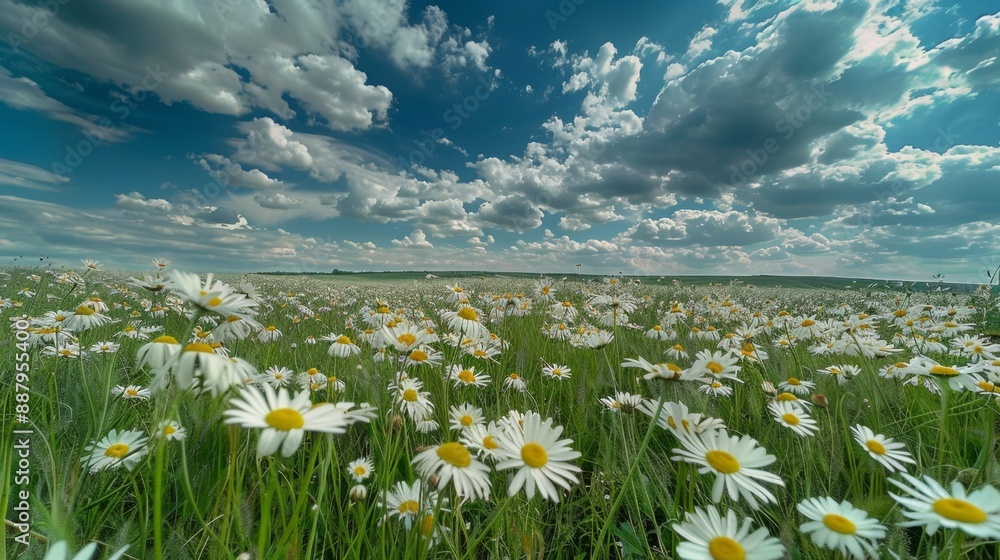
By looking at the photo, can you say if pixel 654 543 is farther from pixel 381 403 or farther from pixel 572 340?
pixel 572 340

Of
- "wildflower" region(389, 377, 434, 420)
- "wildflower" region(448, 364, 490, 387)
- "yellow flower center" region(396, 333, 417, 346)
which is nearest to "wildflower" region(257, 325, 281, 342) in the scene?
"wildflower" region(448, 364, 490, 387)

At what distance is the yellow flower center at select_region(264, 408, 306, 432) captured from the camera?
0.91m

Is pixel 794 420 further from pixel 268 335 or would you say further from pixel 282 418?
pixel 268 335

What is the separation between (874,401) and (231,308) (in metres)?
3.30

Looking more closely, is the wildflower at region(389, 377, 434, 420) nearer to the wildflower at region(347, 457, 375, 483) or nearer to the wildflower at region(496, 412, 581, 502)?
the wildflower at region(347, 457, 375, 483)

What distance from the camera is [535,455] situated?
1212 mm

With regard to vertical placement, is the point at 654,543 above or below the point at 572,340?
below

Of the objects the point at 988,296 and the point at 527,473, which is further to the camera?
the point at 988,296

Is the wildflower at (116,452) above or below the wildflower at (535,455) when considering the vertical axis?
below

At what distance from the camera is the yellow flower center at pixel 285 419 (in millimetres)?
905

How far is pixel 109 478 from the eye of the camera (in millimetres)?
1777

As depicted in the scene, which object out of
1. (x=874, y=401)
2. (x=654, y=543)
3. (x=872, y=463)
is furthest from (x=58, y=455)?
(x=874, y=401)

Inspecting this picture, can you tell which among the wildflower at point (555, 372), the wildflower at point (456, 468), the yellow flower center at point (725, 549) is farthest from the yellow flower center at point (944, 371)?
the wildflower at point (456, 468)

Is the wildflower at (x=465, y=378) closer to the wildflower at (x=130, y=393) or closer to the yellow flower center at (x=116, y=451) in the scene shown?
the yellow flower center at (x=116, y=451)
